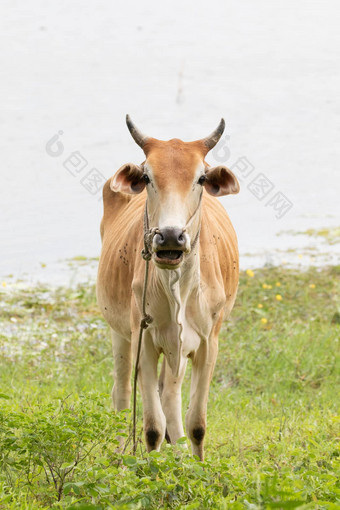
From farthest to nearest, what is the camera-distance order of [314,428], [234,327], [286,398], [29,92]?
1. [29,92]
2. [234,327]
3. [286,398]
4. [314,428]

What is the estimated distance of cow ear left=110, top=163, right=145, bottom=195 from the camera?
399cm

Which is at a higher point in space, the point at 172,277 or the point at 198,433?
the point at 172,277

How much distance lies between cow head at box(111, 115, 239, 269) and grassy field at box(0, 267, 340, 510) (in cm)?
76

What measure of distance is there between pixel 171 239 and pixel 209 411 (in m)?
2.43

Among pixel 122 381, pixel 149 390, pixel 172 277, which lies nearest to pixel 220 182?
pixel 172 277

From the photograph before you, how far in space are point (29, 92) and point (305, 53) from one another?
6355 millimetres

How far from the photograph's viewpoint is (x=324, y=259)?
976 cm

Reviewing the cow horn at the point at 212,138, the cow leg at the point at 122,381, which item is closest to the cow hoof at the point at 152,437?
the cow leg at the point at 122,381

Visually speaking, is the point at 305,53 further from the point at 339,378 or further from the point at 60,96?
the point at 339,378

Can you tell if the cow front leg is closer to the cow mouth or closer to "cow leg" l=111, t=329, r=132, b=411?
the cow mouth

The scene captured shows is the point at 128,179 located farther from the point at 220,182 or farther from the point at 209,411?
the point at 209,411

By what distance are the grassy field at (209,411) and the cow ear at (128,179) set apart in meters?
1.04

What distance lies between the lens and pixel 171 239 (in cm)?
353

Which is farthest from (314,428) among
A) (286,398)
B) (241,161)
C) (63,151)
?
(63,151)
